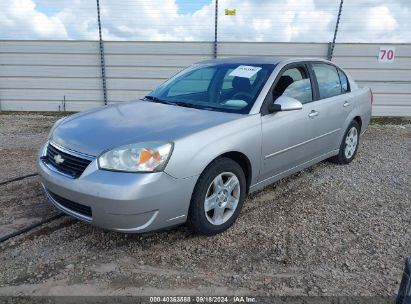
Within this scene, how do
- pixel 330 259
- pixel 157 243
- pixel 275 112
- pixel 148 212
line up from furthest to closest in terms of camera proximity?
1. pixel 275 112
2. pixel 157 243
3. pixel 330 259
4. pixel 148 212

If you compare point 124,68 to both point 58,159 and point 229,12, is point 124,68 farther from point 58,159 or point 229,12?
point 58,159

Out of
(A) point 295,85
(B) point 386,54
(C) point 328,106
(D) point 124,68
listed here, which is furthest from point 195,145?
(B) point 386,54

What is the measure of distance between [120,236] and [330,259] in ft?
5.77

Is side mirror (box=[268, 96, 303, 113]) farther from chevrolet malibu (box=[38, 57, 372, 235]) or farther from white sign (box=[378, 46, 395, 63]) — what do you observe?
white sign (box=[378, 46, 395, 63])

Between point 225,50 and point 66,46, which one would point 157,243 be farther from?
point 66,46

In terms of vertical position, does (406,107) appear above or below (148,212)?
below

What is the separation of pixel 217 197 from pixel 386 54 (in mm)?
8905

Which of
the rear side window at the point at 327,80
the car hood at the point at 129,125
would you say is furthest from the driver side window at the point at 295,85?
the car hood at the point at 129,125

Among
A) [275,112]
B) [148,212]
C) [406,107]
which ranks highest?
[275,112]

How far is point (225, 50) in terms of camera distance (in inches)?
399

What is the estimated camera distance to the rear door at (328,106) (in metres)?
4.38

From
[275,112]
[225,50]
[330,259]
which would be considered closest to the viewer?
[330,259]

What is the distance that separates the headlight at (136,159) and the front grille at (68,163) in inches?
6.9

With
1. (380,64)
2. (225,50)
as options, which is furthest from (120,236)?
(380,64)
